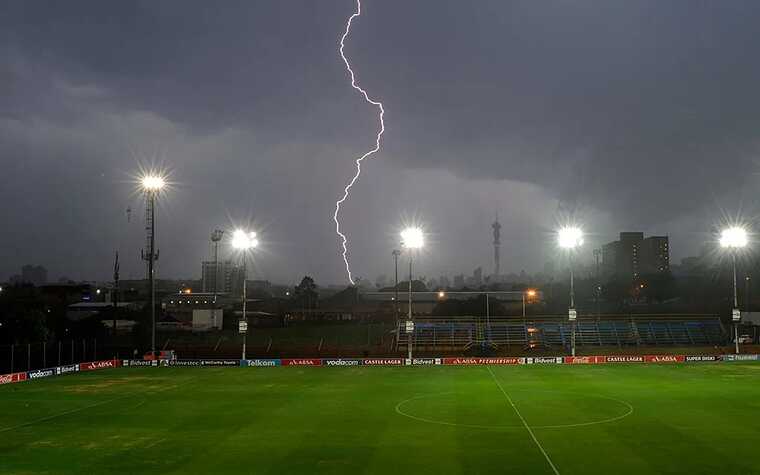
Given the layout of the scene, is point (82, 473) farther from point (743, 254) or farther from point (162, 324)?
point (743, 254)

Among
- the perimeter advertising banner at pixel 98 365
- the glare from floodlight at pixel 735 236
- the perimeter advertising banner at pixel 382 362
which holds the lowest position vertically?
the perimeter advertising banner at pixel 382 362

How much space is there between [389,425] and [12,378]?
25725 millimetres

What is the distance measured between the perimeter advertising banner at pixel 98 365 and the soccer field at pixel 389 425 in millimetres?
7074

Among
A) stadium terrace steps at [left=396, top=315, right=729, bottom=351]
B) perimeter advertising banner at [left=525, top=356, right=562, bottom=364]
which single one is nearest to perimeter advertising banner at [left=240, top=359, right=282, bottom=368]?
stadium terrace steps at [left=396, top=315, right=729, bottom=351]

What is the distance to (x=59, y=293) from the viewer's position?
11875cm

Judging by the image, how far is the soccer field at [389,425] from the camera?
16172 millimetres

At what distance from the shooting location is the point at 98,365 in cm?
4488

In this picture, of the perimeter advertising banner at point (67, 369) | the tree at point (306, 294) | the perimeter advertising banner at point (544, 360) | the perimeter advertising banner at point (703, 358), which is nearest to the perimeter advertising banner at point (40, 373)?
the perimeter advertising banner at point (67, 369)

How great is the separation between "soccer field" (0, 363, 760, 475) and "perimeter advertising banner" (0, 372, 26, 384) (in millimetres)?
1306

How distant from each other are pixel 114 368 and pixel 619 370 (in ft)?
113

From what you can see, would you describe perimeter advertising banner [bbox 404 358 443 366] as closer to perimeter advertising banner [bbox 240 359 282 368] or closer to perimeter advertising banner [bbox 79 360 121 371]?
perimeter advertising banner [bbox 240 359 282 368]

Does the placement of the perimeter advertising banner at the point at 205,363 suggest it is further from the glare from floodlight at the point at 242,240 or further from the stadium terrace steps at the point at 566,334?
the stadium terrace steps at the point at 566,334

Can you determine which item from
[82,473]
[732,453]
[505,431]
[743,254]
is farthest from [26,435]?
[743,254]

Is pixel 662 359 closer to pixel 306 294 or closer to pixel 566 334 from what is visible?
pixel 566 334
